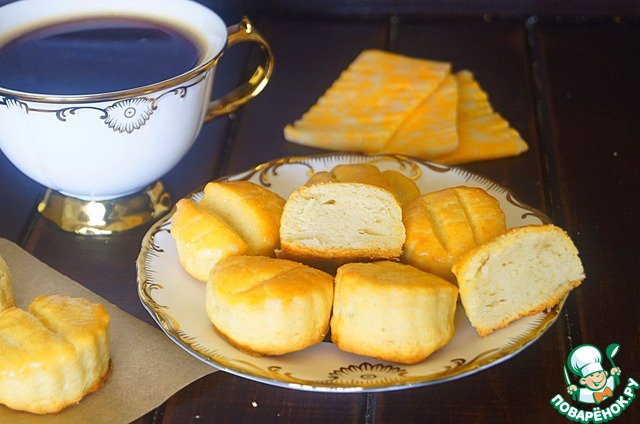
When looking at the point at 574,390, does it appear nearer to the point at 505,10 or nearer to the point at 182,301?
the point at 182,301

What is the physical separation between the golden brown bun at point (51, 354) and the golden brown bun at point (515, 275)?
430 millimetres

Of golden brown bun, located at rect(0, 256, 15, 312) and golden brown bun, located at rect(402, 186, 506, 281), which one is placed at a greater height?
golden brown bun, located at rect(402, 186, 506, 281)

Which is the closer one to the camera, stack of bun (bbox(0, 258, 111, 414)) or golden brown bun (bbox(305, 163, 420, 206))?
stack of bun (bbox(0, 258, 111, 414))

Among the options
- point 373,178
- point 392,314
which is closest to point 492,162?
point 373,178

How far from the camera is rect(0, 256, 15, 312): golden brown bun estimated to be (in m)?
1.09

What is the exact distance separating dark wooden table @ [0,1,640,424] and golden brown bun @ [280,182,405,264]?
175 mm

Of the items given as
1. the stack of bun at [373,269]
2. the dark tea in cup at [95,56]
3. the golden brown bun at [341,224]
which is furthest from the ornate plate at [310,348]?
the dark tea in cup at [95,56]

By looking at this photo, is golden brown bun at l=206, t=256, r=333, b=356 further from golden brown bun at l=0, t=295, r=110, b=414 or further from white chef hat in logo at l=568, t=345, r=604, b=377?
white chef hat in logo at l=568, t=345, r=604, b=377

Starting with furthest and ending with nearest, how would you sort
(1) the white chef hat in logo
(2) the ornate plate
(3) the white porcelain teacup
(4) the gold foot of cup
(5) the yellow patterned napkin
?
(5) the yellow patterned napkin
(4) the gold foot of cup
(3) the white porcelain teacup
(1) the white chef hat in logo
(2) the ornate plate

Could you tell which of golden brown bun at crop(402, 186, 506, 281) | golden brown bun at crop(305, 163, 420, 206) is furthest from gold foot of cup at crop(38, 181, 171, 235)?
golden brown bun at crop(402, 186, 506, 281)

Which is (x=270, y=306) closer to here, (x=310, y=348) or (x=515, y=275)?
(x=310, y=348)

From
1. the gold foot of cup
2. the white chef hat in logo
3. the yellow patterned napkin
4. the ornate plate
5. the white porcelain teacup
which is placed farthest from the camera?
the yellow patterned napkin

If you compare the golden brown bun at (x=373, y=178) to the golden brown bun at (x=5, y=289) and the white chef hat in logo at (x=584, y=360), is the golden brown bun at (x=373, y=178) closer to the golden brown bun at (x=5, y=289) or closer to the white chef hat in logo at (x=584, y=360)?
the white chef hat in logo at (x=584, y=360)

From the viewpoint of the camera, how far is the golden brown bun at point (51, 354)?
0.95m
